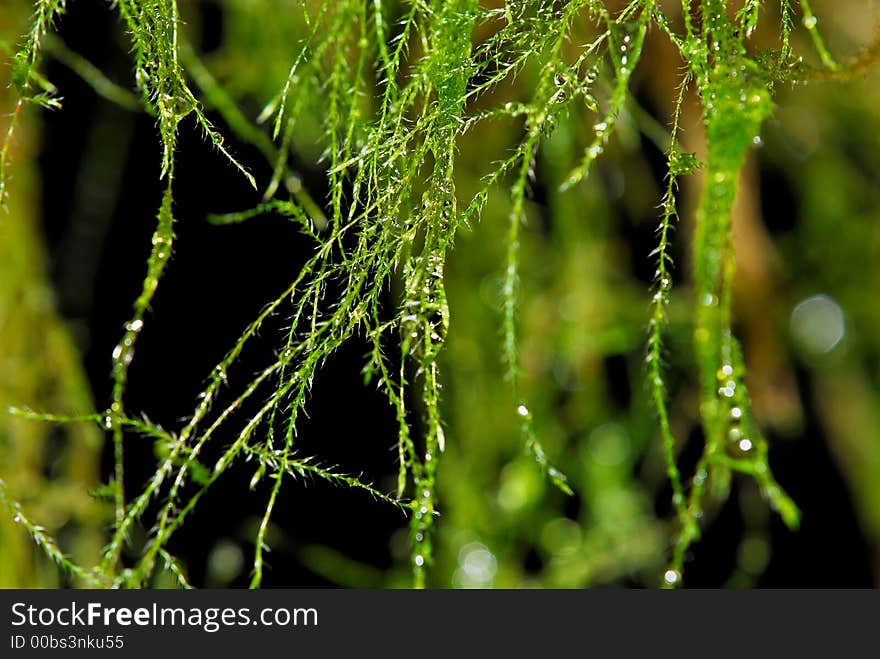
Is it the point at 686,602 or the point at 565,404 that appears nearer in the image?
the point at 686,602

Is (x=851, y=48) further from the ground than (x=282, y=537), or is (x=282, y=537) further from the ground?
(x=851, y=48)

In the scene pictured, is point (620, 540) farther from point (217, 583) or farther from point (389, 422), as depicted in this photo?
point (217, 583)

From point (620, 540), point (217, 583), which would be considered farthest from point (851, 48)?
point (217, 583)

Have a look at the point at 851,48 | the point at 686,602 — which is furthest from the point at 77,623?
the point at 851,48

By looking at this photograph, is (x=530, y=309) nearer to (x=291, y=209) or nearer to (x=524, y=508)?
(x=524, y=508)

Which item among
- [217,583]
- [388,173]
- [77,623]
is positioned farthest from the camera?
[217,583]

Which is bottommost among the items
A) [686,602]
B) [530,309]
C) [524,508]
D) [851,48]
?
[686,602]

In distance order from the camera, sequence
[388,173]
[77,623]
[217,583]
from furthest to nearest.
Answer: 1. [217,583]
2. [77,623]
3. [388,173]
